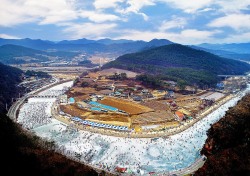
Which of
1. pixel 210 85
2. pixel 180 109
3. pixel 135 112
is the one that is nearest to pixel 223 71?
pixel 210 85

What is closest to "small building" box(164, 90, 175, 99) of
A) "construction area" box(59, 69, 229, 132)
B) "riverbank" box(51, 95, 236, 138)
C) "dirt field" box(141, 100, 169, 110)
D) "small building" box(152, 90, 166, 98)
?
"construction area" box(59, 69, 229, 132)

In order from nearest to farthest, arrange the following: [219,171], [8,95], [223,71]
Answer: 1. [219,171]
2. [8,95]
3. [223,71]

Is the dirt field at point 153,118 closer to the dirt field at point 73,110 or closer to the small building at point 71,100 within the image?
the dirt field at point 73,110

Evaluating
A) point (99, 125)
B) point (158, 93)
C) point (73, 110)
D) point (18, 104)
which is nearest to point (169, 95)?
point (158, 93)

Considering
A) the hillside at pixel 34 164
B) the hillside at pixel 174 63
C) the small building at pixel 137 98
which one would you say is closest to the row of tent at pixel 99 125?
the small building at pixel 137 98

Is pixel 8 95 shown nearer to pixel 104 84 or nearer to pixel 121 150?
pixel 104 84

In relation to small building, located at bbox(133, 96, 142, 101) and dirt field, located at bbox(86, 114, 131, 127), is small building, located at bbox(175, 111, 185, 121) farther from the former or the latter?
small building, located at bbox(133, 96, 142, 101)
